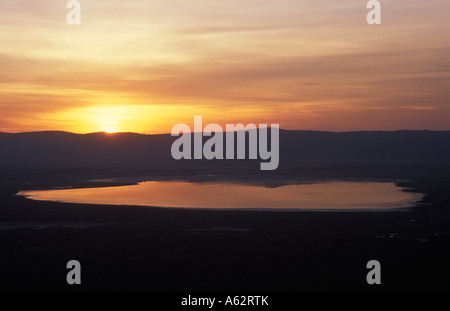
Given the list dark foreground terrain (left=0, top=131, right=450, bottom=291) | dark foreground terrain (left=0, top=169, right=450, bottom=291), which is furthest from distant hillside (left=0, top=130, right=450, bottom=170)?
dark foreground terrain (left=0, top=169, right=450, bottom=291)

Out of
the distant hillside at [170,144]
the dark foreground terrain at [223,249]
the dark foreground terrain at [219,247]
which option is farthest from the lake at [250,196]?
the distant hillside at [170,144]

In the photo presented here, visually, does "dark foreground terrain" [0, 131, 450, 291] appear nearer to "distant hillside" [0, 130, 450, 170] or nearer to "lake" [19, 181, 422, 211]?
"lake" [19, 181, 422, 211]

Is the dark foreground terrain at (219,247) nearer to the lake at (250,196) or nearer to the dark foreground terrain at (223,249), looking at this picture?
the dark foreground terrain at (223,249)

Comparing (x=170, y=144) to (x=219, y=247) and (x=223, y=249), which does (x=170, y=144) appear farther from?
(x=223, y=249)

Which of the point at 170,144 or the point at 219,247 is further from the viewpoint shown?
the point at 170,144

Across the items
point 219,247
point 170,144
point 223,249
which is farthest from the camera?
point 170,144

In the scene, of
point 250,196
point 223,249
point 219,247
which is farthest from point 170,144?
point 223,249

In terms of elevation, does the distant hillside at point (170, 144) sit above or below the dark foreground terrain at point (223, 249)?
above
